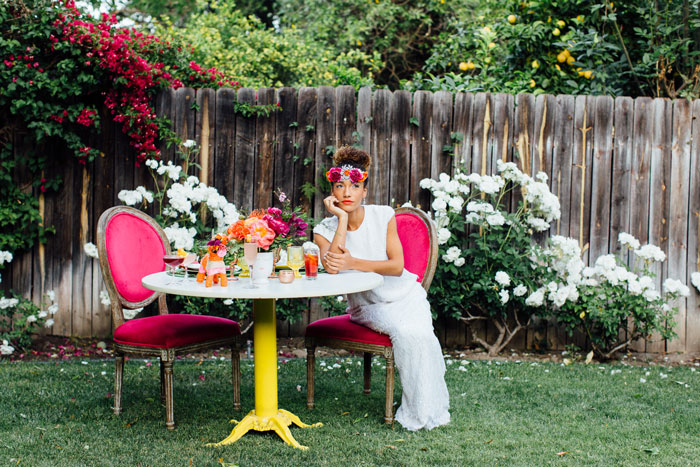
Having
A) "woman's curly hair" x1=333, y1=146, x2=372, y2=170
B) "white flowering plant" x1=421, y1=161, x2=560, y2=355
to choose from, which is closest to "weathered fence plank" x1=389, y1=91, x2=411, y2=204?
"white flowering plant" x1=421, y1=161, x2=560, y2=355

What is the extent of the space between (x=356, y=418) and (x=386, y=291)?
71 cm

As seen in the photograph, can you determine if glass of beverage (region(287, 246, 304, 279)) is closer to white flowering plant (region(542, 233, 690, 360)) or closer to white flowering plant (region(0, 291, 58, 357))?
white flowering plant (region(542, 233, 690, 360))

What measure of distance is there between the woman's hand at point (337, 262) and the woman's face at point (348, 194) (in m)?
0.27

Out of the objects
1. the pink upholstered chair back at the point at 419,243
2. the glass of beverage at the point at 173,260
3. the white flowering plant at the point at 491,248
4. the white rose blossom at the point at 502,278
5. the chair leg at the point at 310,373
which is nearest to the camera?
the glass of beverage at the point at 173,260

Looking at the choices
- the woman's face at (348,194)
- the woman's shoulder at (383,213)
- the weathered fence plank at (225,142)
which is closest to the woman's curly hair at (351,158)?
the woman's face at (348,194)

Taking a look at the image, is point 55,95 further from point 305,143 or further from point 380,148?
point 380,148

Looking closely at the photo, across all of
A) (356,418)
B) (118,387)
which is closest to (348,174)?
(356,418)

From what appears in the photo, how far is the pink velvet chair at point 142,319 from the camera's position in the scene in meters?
3.30

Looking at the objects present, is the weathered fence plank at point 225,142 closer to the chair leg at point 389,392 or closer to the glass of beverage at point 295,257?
the glass of beverage at point 295,257

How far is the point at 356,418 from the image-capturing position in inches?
139

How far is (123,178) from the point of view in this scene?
5086 millimetres

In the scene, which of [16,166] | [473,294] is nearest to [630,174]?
[473,294]

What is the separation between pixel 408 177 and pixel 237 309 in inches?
66.0

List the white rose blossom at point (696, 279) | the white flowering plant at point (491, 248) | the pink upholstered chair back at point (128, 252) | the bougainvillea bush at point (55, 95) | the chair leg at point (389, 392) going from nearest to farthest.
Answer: the chair leg at point (389, 392), the pink upholstered chair back at point (128, 252), the bougainvillea bush at point (55, 95), the white flowering plant at point (491, 248), the white rose blossom at point (696, 279)
